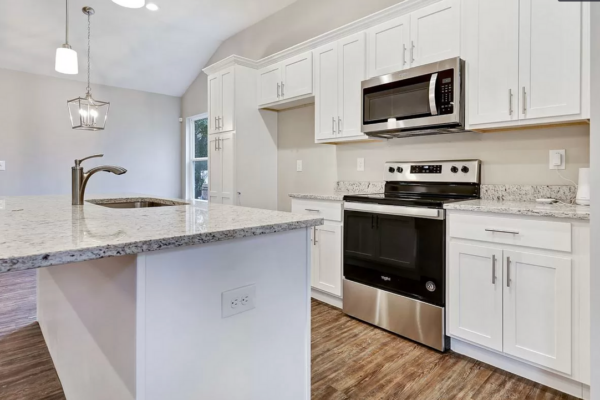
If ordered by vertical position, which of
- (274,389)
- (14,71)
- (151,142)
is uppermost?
(14,71)

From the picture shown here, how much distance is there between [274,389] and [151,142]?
195 inches

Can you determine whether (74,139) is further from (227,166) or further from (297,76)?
(297,76)

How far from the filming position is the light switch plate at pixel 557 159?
2.05 m

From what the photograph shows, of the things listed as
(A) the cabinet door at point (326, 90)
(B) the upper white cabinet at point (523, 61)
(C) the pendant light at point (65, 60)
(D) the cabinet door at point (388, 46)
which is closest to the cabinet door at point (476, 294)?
(B) the upper white cabinet at point (523, 61)

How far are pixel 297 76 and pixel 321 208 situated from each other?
1.32m

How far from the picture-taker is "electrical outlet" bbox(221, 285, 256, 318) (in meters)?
1.07

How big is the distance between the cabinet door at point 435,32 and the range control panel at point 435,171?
2.38 feet

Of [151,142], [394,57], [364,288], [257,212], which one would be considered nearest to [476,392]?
[364,288]

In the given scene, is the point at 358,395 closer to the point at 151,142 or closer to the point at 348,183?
the point at 348,183

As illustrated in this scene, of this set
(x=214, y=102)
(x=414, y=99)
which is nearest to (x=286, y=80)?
(x=214, y=102)

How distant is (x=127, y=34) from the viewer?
4227mm

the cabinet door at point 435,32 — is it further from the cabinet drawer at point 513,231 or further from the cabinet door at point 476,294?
the cabinet door at point 476,294

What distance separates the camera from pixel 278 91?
3.46 m

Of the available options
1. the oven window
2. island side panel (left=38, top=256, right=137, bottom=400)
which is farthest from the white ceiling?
island side panel (left=38, top=256, right=137, bottom=400)
